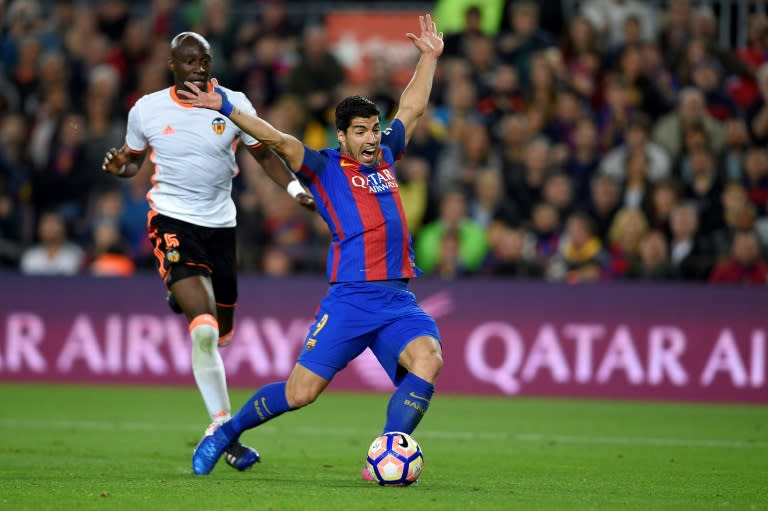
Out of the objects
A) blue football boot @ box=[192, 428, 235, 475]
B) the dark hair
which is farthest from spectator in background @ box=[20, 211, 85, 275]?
the dark hair

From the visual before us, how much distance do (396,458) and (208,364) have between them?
2007 mm

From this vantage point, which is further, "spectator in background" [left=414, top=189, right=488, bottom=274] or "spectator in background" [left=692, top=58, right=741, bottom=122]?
"spectator in background" [left=692, top=58, right=741, bottom=122]

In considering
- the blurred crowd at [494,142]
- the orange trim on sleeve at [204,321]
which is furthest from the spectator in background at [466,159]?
the orange trim on sleeve at [204,321]

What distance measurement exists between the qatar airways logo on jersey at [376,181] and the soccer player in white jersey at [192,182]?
44.5 inches

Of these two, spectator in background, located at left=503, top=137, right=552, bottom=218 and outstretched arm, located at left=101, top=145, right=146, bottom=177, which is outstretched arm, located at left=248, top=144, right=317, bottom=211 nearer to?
outstretched arm, located at left=101, top=145, right=146, bottom=177

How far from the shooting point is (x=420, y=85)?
8.95 meters

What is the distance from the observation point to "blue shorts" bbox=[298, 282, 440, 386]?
8000mm

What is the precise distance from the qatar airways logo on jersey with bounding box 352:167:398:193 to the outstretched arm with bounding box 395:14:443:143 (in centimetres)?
49

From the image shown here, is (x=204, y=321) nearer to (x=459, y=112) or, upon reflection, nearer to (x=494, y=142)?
(x=494, y=142)

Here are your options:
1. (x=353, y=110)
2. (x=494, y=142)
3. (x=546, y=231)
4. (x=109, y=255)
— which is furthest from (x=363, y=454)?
(x=494, y=142)

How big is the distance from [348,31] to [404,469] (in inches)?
508

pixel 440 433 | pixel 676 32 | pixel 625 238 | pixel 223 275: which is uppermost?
pixel 676 32

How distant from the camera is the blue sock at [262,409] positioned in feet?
26.9

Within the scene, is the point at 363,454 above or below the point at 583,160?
below
